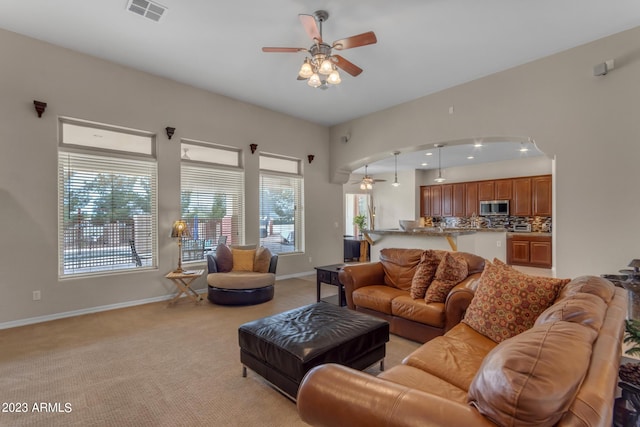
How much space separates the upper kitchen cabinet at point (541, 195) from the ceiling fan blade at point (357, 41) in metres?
7.33

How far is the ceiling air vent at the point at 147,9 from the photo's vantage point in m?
2.94

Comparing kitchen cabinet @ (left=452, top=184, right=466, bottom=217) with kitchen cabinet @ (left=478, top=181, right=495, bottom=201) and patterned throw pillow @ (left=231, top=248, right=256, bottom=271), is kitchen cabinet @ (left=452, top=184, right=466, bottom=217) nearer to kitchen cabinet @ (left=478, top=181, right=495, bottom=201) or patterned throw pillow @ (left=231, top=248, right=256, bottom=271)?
kitchen cabinet @ (left=478, top=181, right=495, bottom=201)

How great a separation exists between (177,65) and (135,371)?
382 centimetres

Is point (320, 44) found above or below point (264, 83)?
below

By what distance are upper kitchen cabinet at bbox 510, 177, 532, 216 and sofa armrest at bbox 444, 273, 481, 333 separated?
6.83 meters

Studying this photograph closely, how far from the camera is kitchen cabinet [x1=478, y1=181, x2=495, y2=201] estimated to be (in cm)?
862

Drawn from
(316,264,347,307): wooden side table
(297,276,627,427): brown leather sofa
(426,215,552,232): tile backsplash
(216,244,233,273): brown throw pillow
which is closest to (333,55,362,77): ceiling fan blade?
(316,264,347,307): wooden side table

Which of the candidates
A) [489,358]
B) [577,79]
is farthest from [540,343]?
[577,79]

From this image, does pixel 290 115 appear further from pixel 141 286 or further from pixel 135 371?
pixel 135 371

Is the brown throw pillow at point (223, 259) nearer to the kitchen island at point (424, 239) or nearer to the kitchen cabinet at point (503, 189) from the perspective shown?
the kitchen island at point (424, 239)

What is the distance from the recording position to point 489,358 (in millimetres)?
1027

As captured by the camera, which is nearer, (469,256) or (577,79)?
(469,256)

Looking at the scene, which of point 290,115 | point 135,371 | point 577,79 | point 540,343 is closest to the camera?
→ point 540,343

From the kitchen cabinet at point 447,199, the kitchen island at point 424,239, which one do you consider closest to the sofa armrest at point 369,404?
the kitchen island at point 424,239
